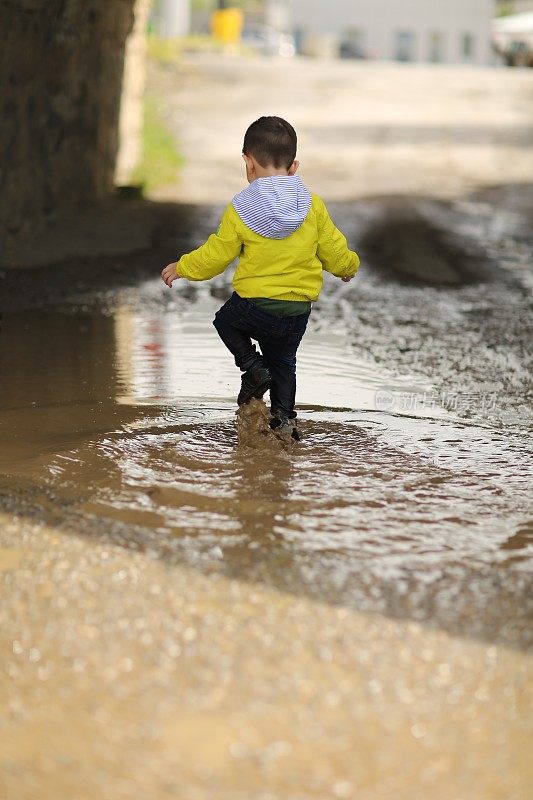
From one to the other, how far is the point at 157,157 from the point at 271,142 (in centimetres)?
1048

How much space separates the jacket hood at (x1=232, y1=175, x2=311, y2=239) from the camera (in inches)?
184

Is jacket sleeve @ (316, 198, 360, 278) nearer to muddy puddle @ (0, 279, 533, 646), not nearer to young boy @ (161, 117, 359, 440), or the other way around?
young boy @ (161, 117, 359, 440)

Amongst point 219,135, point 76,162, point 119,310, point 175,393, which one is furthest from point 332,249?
point 219,135

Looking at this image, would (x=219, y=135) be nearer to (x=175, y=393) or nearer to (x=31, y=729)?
(x=175, y=393)

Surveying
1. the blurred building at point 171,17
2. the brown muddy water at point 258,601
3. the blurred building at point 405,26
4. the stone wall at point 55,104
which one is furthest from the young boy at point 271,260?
the blurred building at point 405,26

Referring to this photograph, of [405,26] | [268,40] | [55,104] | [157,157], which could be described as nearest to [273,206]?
[55,104]

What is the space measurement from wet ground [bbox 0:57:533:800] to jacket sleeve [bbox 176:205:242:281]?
0.66 meters

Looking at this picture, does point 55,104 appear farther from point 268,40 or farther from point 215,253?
point 268,40

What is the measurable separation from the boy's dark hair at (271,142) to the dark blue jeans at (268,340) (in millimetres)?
578

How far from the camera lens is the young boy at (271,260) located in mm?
4699

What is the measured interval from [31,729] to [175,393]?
10.2 feet

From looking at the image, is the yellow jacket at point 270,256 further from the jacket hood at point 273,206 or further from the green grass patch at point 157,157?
the green grass patch at point 157,157

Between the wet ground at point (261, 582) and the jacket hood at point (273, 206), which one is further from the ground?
the jacket hood at point (273, 206)

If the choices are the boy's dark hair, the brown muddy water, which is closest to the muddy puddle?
the brown muddy water
